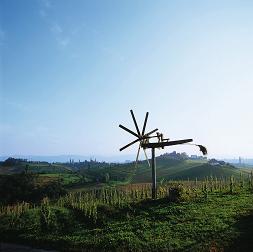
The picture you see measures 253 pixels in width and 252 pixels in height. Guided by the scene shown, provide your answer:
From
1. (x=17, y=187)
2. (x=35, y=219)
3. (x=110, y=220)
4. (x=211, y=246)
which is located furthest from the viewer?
(x=17, y=187)

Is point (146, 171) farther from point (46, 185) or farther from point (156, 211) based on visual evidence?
point (156, 211)

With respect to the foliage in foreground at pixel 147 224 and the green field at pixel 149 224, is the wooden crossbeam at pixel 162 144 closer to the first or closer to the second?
the foliage in foreground at pixel 147 224

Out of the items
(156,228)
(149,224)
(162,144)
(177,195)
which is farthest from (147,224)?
(162,144)

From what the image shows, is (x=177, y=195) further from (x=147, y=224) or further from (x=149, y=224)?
(x=147, y=224)

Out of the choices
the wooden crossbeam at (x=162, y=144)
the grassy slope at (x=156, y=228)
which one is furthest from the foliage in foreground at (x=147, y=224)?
the wooden crossbeam at (x=162, y=144)

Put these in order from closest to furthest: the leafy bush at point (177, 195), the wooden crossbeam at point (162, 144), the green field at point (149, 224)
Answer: the green field at point (149, 224) → the wooden crossbeam at point (162, 144) → the leafy bush at point (177, 195)

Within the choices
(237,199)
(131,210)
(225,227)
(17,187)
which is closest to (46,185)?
(17,187)

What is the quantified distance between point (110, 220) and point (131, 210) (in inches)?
106

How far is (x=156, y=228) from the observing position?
2697 cm

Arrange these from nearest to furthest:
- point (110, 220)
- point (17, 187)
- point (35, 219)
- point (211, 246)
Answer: point (211, 246) → point (110, 220) → point (35, 219) → point (17, 187)

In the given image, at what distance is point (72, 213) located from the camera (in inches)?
1380

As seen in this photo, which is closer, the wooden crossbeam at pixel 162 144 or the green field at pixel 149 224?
the green field at pixel 149 224

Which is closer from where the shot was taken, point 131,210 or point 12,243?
point 12,243

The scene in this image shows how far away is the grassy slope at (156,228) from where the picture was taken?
920 inches
